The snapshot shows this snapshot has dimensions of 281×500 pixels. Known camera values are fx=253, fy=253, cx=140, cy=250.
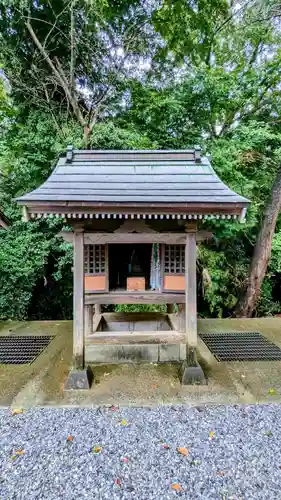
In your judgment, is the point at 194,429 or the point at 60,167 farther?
the point at 60,167

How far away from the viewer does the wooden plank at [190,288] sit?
321 centimetres

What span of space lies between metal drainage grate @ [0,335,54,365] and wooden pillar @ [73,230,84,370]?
1.11 m

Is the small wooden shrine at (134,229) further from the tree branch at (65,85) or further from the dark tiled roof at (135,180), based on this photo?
the tree branch at (65,85)

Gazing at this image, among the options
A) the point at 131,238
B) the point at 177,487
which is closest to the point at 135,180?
the point at 131,238

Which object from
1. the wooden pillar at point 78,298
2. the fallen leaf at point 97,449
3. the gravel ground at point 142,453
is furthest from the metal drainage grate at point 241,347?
the fallen leaf at point 97,449

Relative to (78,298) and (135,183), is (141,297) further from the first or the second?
(135,183)

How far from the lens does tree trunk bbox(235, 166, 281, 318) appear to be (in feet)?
19.8

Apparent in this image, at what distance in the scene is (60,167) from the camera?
3.63 meters

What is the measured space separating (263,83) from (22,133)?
20.5 feet

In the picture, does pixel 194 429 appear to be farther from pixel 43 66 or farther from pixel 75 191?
pixel 43 66

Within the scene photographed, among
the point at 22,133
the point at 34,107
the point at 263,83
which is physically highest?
the point at 263,83

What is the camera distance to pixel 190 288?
325 cm

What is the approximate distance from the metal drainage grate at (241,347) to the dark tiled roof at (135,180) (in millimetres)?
2457

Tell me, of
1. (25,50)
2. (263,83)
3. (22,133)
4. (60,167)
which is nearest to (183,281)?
(60,167)
